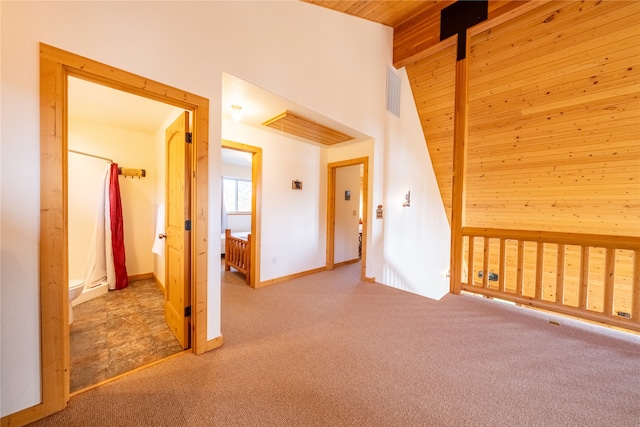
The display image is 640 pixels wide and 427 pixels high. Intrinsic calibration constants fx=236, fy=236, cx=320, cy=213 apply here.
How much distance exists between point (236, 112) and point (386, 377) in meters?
2.97

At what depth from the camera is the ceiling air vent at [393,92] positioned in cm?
383

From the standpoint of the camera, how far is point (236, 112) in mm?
2768

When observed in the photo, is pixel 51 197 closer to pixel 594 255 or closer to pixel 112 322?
pixel 112 322

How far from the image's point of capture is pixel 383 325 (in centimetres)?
243

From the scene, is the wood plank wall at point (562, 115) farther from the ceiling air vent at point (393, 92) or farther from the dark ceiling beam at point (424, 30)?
the ceiling air vent at point (393, 92)

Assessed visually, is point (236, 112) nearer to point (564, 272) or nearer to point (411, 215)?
point (411, 215)

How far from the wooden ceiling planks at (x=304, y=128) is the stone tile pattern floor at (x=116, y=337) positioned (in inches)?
103

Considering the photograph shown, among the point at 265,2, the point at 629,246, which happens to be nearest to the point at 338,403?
the point at 629,246

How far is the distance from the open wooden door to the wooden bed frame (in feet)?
4.33

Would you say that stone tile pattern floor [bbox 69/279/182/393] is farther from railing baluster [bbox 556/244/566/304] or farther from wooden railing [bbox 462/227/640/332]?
railing baluster [bbox 556/244/566/304]

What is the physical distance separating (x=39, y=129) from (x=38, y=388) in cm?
139

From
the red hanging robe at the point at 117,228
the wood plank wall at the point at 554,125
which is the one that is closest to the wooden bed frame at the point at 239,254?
the red hanging robe at the point at 117,228

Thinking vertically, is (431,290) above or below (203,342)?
below

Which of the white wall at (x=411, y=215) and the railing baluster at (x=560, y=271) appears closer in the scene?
the railing baluster at (x=560, y=271)
